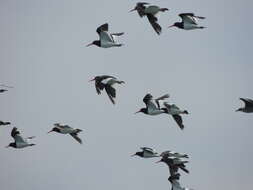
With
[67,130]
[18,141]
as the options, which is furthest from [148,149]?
[18,141]

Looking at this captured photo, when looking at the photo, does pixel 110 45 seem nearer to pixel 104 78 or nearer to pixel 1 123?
pixel 104 78

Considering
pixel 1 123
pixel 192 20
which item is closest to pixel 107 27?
pixel 192 20

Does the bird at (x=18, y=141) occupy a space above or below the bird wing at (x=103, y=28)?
below

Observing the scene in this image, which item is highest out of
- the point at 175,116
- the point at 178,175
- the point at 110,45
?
the point at 110,45

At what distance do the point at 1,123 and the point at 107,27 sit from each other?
24.1 feet

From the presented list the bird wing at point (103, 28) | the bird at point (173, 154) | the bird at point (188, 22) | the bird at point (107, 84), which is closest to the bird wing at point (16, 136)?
the bird at point (107, 84)

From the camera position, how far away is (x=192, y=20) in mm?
46094

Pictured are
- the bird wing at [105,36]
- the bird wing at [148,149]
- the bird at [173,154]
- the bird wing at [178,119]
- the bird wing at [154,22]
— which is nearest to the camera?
the bird wing at [154,22]

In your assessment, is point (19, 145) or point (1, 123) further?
point (19, 145)

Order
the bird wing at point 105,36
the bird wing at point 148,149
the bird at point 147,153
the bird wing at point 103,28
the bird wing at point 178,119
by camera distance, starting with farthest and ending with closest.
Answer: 1. the bird wing at point 148,149
2. the bird at point 147,153
3. the bird wing at point 178,119
4. the bird wing at point 105,36
5. the bird wing at point 103,28

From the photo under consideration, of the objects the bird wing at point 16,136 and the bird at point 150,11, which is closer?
the bird at point 150,11

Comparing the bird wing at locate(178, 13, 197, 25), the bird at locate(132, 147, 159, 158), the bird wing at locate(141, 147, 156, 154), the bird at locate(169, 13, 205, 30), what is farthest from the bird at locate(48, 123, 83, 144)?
the bird wing at locate(178, 13, 197, 25)

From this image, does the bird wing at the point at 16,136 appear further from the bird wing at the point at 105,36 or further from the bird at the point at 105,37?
the bird wing at the point at 105,36

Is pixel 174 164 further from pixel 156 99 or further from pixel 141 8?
pixel 141 8
